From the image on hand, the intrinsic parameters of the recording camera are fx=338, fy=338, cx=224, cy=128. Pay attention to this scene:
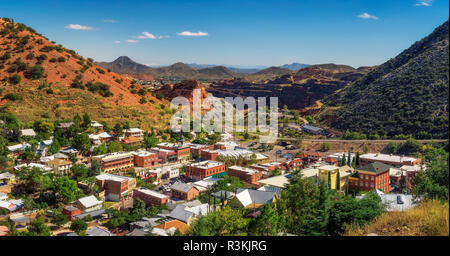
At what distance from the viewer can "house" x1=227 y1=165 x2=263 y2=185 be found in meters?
24.2

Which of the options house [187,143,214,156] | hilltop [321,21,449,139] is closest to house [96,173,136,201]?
house [187,143,214,156]

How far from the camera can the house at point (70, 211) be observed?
17.3 m

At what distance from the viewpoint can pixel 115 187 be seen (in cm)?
2094

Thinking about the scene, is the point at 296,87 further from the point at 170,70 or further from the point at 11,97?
the point at 170,70

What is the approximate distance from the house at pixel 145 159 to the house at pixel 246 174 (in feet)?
20.6

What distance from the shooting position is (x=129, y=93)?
41.2 metres

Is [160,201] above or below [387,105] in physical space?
below

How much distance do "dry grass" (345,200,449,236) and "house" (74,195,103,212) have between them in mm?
15912

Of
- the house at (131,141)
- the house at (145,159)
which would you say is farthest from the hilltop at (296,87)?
the house at (145,159)

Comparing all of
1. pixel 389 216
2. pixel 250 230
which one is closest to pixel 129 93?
pixel 250 230
